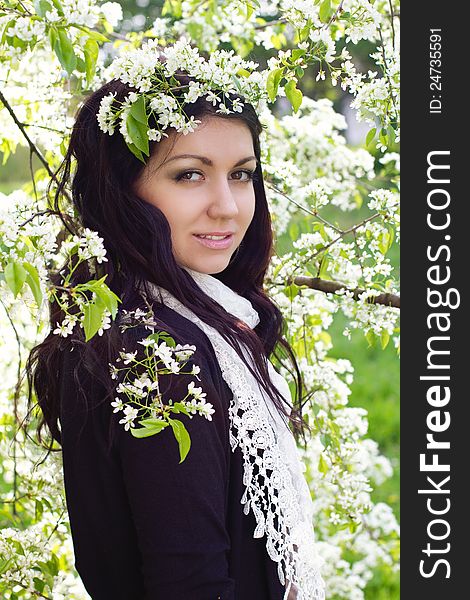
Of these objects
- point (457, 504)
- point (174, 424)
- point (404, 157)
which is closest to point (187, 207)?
point (174, 424)

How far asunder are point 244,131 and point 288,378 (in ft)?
3.52

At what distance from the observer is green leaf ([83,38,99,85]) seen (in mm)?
1944

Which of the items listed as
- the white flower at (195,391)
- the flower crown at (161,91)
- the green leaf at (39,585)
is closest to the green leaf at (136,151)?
the flower crown at (161,91)

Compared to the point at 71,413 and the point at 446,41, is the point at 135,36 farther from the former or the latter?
the point at 71,413

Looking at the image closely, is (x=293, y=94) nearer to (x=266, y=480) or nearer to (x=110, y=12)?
(x=110, y=12)

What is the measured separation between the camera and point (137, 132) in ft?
5.97

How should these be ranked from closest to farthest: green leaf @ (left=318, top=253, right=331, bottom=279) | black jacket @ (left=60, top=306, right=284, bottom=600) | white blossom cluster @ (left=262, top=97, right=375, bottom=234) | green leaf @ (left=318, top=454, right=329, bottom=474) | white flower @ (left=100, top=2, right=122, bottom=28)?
black jacket @ (left=60, top=306, right=284, bottom=600), white flower @ (left=100, top=2, right=122, bottom=28), green leaf @ (left=318, top=253, right=331, bottom=279), green leaf @ (left=318, top=454, right=329, bottom=474), white blossom cluster @ (left=262, top=97, right=375, bottom=234)

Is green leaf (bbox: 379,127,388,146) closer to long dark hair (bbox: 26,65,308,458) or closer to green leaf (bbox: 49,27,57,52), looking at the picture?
long dark hair (bbox: 26,65,308,458)

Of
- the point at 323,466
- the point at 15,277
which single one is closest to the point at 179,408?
the point at 15,277

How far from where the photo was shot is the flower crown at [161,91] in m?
1.81

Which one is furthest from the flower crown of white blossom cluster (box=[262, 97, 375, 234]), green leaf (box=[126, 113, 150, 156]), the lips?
white blossom cluster (box=[262, 97, 375, 234])

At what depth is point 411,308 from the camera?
2402 millimetres

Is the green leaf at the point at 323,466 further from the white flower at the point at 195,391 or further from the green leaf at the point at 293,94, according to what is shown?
the white flower at the point at 195,391

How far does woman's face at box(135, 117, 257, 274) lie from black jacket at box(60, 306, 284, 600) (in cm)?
17
